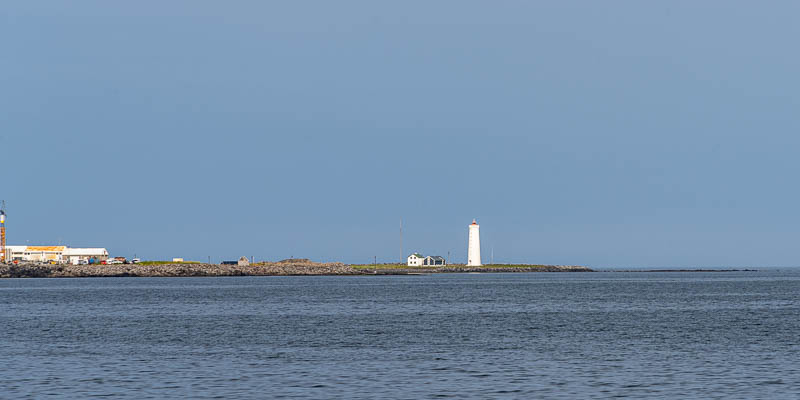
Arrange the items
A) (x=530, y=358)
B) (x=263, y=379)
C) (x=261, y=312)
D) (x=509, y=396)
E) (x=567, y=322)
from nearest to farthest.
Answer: (x=509, y=396) < (x=263, y=379) < (x=530, y=358) < (x=567, y=322) < (x=261, y=312)

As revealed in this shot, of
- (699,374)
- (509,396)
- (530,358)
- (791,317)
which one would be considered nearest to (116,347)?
(530,358)

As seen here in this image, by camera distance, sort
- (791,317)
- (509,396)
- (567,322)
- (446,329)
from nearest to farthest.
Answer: (509,396) → (446,329) → (567,322) → (791,317)

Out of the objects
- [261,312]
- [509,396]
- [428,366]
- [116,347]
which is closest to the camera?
[509,396]

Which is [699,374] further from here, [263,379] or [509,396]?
[263,379]

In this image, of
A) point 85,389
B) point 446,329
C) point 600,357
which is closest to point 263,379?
point 85,389

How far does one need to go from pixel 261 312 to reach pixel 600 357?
127ft

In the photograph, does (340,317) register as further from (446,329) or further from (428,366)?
(428,366)

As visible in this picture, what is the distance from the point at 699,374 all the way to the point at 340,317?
1418 inches

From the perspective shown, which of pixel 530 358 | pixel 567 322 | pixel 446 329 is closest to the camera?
pixel 530 358

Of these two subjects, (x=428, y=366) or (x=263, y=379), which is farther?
(x=428, y=366)

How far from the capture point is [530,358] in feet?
128

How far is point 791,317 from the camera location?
64.1 meters

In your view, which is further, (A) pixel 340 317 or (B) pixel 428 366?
(A) pixel 340 317

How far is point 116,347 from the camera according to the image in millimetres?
44594
